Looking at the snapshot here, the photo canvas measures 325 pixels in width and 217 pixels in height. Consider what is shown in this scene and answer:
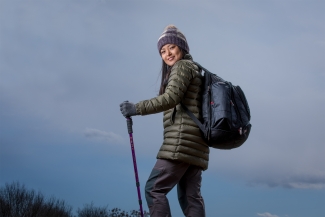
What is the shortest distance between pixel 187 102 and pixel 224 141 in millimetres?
488

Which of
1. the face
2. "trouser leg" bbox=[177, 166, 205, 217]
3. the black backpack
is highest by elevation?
the face

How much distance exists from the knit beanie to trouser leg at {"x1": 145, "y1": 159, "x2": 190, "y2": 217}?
1168mm

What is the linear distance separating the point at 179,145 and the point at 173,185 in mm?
384

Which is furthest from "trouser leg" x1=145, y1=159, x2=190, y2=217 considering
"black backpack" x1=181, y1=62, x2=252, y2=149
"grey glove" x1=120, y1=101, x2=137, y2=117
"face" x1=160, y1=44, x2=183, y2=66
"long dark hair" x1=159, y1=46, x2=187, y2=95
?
"face" x1=160, y1=44, x2=183, y2=66

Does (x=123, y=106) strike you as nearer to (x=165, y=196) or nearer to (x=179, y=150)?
(x=179, y=150)

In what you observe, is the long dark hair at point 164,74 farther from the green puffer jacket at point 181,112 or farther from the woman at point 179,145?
the green puffer jacket at point 181,112

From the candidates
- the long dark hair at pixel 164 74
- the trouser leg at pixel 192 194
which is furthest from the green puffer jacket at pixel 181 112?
the long dark hair at pixel 164 74

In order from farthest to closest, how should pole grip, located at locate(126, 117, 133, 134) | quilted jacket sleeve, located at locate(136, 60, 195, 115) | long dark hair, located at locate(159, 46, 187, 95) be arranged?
long dark hair, located at locate(159, 46, 187, 95), pole grip, located at locate(126, 117, 133, 134), quilted jacket sleeve, located at locate(136, 60, 195, 115)

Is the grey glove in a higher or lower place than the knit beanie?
lower

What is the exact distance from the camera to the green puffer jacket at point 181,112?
405 centimetres

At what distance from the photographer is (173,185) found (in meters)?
4.17

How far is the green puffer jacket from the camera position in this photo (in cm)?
405

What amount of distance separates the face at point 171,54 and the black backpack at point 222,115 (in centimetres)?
29

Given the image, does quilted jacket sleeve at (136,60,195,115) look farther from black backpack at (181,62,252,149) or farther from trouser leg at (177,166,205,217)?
trouser leg at (177,166,205,217)
